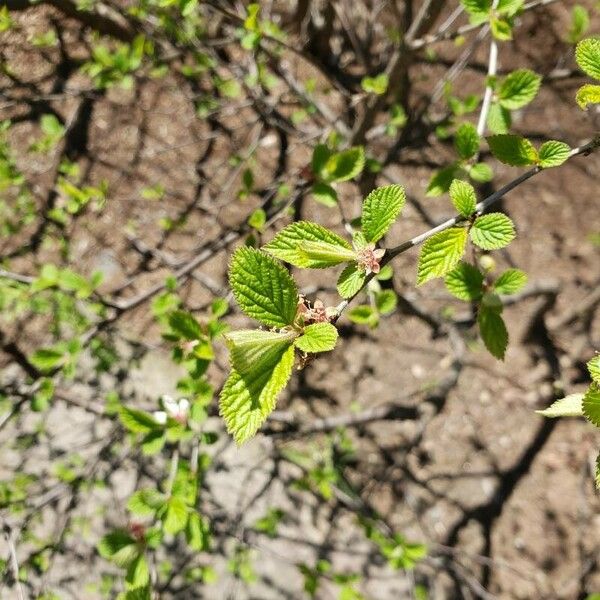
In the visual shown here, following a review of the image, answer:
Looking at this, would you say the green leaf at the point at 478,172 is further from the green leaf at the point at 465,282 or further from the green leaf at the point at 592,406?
the green leaf at the point at 592,406

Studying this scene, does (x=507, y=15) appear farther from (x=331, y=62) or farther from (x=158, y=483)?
(x=158, y=483)

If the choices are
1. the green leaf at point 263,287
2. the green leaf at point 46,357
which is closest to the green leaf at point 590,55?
the green leaf at point 263,287

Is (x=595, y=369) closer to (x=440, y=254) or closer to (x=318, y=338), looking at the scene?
(x=440, y=254)

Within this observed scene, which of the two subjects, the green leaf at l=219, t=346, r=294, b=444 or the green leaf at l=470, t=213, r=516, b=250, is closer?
the green leaf at l=219, t=346, r=294, b=444

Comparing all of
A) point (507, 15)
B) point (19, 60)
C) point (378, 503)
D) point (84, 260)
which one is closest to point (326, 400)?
point (378, 503)

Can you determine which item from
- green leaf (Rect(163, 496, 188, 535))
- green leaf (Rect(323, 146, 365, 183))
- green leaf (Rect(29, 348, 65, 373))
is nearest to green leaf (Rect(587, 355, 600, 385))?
green leaf (Rect(323, 146, 365, 183))

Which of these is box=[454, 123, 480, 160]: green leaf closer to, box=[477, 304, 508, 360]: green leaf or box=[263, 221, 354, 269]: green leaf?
box=[477, 304, 508, 360]: green leaf

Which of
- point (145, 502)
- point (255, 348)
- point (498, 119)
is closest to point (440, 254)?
point (255, 348)
